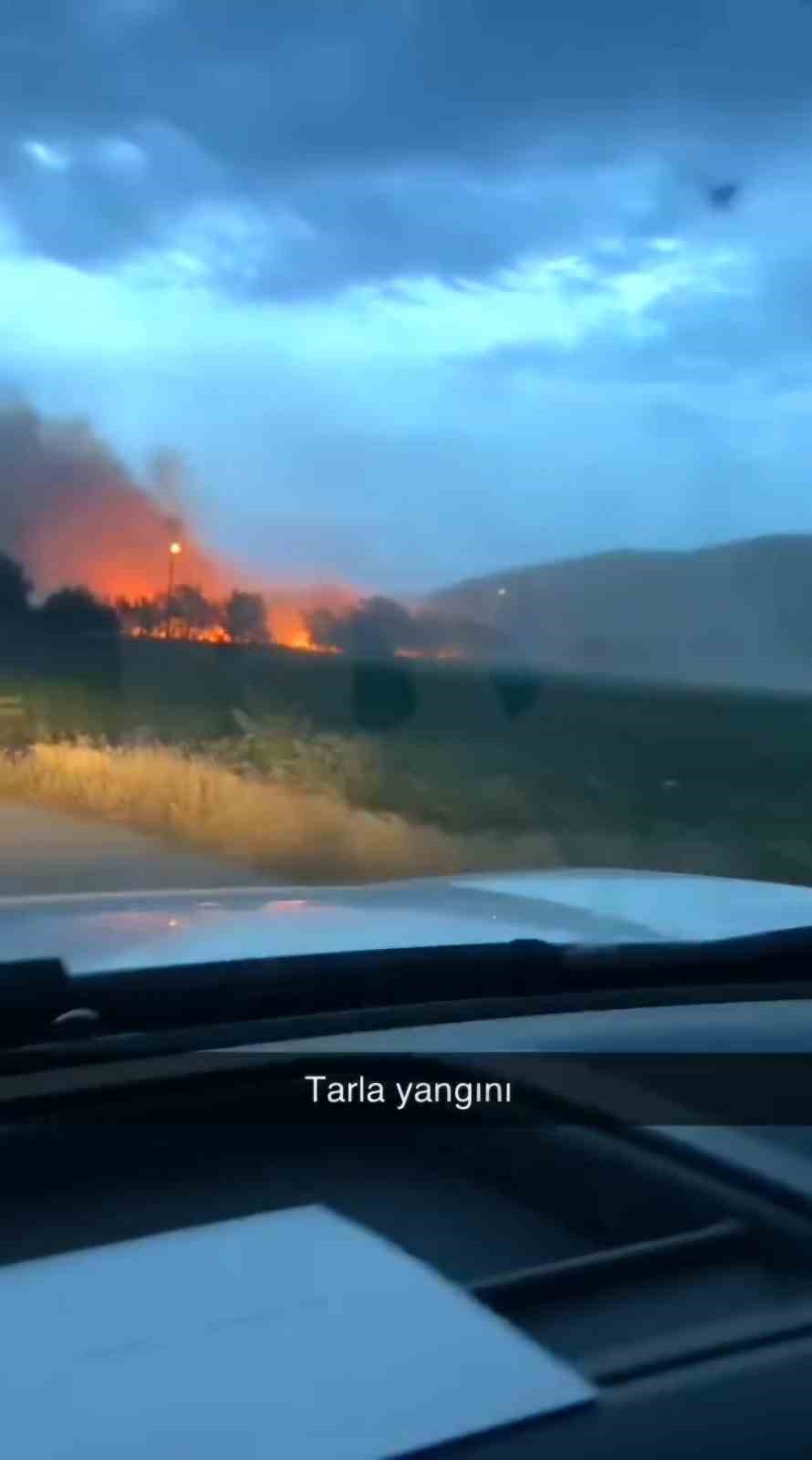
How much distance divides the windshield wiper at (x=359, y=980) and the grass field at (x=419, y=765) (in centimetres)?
1028

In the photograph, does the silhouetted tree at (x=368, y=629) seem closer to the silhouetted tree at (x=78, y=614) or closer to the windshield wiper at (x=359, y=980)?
the silhouetted tree at (x=78, y=614)

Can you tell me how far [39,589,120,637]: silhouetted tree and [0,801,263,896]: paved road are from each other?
740 inches

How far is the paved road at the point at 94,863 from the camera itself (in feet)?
42.3

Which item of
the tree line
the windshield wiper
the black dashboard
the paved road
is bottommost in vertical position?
the paved road

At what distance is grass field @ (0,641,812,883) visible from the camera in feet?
57.4

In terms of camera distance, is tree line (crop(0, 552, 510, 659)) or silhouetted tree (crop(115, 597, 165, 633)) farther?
silhouetted tree (crop(115, 597, 165, 633))

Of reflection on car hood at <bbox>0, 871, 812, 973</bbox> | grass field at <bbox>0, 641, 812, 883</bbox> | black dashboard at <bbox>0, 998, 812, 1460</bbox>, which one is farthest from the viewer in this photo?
grass field at <bbox>0, 641, 812, 883</bbox>

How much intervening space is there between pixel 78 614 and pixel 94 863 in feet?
78.4

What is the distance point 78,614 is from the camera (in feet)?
122

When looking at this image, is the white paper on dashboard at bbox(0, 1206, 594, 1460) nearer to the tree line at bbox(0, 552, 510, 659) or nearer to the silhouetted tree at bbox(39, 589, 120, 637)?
the tree line at bbox(0, 552, 510, 659)

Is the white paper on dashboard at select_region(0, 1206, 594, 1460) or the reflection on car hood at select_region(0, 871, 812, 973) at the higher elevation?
the reflection on car hood at select_region(0, 871, 812, 973)

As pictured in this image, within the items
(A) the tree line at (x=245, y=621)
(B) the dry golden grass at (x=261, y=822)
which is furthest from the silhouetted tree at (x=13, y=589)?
(B) the dry golden grass at (x=261, y=822)

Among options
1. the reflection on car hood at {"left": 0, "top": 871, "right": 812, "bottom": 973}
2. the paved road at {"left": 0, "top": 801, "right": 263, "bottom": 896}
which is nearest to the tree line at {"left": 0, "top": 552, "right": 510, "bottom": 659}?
the paved road at {"left": 0, "top": 801, "right": 263, "bottom": 896}

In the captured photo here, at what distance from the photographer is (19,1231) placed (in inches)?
114
